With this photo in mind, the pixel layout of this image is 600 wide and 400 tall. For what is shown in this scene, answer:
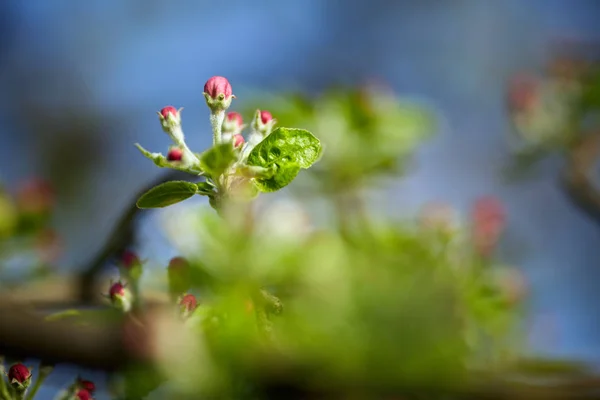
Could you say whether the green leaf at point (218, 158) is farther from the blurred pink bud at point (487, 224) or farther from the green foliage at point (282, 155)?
the blurred pink bud at point (487, 224)

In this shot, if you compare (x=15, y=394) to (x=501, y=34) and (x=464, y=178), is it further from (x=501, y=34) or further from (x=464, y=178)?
(x=501, y=34)

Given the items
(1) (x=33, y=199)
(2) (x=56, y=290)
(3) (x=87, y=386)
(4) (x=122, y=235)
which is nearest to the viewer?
(3) (x=87, y=386)

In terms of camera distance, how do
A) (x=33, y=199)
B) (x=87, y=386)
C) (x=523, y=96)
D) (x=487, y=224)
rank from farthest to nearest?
(x=523, y=96), (x=487, y=224), (x=33, y=199), (x=87, y=386)

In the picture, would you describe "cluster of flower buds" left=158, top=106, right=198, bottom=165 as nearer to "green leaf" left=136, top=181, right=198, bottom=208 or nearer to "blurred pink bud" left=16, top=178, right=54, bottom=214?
"green leaf" left=136, top=181, right=198, bottom=208

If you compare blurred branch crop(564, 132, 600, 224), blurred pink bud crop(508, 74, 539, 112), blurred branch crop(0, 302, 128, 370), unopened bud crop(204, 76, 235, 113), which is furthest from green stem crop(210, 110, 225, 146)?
blurred pink bud crop(508, 74, 539, 112)

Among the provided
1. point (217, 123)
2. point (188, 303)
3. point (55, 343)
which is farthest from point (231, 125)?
point (55, 343)

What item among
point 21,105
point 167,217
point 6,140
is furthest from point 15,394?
point 21,105

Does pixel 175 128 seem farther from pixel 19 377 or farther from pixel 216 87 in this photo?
pixel 19 377
